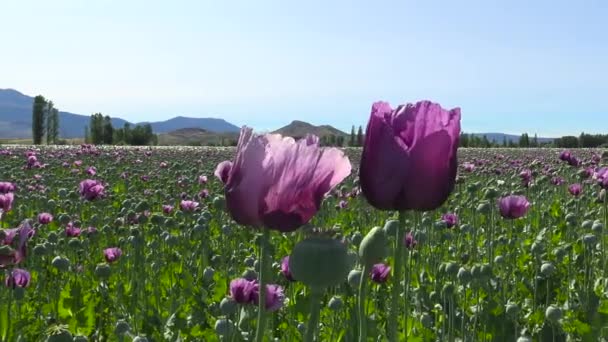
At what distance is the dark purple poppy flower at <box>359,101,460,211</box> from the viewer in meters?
1.34

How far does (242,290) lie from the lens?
A: 274 cm

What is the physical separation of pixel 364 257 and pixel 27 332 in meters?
2.69

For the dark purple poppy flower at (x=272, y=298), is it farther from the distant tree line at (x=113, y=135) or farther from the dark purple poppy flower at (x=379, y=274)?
the distant tree line at (x=113, y=135)

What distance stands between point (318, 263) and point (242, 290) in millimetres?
1588

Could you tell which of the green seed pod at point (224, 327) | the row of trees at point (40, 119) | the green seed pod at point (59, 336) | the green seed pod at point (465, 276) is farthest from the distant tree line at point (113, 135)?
the green seed pod at point (59, 336)

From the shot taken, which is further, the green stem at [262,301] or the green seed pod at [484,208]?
the green seed pod at [484,208]

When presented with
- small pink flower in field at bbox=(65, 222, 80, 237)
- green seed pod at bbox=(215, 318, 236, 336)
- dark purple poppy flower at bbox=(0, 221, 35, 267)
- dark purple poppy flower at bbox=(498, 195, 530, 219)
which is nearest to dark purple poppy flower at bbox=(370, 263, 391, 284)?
green seed pod at bbox=(215, 318, 236, 336)

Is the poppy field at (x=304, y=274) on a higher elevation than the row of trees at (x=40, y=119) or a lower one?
lower

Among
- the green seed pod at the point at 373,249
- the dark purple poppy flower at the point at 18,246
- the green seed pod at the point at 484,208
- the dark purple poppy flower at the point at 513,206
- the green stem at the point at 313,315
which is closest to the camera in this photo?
the green stem at the point at 313,315

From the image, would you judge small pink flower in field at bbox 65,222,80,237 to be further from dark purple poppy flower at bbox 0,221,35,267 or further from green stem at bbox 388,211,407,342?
green stem at bbox 388,211,407,342

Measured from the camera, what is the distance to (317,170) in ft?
4.02

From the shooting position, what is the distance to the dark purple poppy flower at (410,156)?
134 centimetres

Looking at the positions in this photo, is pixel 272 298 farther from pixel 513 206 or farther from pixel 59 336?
pixel 513 206

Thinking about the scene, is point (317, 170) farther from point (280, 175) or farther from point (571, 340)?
point (571, 340)
